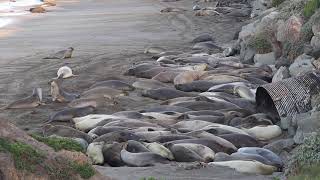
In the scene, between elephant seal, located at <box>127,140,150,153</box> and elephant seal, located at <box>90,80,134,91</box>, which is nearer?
elephant seal, located at <box>127,140,150,153</box>

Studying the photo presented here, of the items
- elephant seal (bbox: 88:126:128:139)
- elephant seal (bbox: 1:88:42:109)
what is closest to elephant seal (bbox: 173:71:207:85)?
elephant seal (bbox: 1:88:42:109)

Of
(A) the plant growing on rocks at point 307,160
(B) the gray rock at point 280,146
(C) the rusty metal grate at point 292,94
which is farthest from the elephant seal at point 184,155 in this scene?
(C) the rusty metal grate at point 292,94

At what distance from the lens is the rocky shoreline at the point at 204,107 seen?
917 cm

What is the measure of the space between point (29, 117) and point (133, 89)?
3.06 metres

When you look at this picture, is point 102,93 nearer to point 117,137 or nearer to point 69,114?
point 69,114

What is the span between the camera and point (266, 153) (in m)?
9.06

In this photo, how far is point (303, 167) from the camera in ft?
22.4

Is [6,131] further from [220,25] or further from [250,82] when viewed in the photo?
[220,25]

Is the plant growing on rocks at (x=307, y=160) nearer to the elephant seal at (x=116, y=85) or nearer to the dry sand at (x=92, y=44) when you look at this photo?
the dry sand at (x=92, y=44)

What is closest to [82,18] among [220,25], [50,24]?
[50,24]

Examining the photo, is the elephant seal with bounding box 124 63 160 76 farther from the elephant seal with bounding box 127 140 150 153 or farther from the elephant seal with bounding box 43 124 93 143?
the elephant seal with bounding box 127 140 150 153

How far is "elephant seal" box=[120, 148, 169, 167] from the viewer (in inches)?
352

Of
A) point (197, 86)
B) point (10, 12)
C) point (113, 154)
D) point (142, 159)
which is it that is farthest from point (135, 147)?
point (10, 12)

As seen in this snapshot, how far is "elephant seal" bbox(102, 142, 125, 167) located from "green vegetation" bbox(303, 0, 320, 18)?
9250mm
